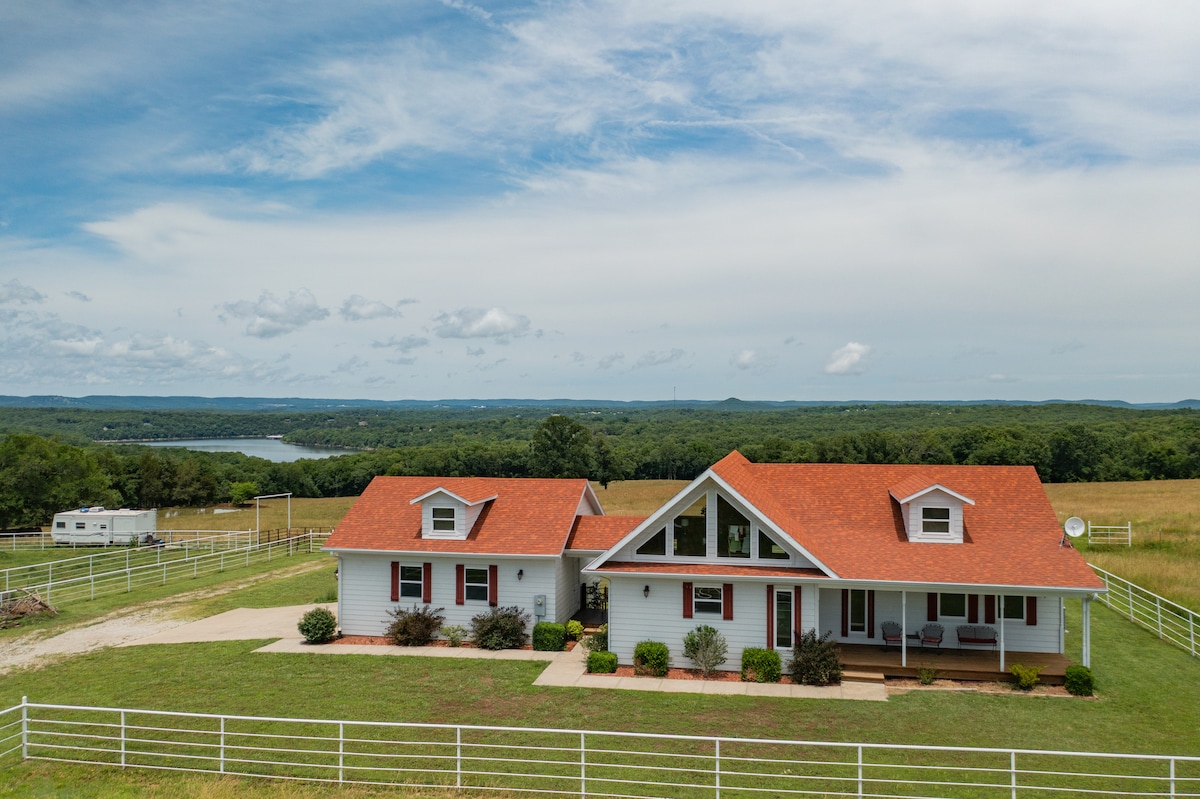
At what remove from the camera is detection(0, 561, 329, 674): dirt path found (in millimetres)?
22078

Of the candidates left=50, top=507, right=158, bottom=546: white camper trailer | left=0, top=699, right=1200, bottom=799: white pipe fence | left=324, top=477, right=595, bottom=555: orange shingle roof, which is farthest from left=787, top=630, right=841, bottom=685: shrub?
left=50, top=507, right=158, bottom=546: white camper trailer

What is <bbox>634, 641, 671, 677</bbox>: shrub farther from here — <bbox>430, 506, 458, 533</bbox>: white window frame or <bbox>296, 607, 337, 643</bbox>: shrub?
<bbox>296, 607, 337, 643</bbox>: shrub

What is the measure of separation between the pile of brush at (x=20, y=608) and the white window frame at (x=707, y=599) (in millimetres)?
21537

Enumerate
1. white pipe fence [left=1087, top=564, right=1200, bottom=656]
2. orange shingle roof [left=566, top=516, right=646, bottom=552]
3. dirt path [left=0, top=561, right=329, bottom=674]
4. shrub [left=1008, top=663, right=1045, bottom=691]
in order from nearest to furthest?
1. shrub [left=1008, top=663, right=1045, bottom=691]
2. dirt path [left=0, top=561, right=329, bottom=674]
3. white pipe fence [left=1087, top=564, right=1200, bottom=656]
4. orange shingle roof [left=566, top=516, right=646, bottom=552]

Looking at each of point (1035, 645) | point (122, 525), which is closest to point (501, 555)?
point (1035, 645)

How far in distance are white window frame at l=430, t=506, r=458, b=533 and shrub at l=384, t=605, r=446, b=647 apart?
92.7 inches

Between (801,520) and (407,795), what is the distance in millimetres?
13814

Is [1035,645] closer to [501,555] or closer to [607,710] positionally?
[607,710]

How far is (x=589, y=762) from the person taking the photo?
14.3 m

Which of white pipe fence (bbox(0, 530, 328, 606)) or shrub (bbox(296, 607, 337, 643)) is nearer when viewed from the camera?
shrub (bbox(296, 607, 337, 643))

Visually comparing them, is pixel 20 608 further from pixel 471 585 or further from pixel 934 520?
pixel 934 520

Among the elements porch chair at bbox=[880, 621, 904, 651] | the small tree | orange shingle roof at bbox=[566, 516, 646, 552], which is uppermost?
orange shingle roof at bbox=[566, 516, 646, 552]

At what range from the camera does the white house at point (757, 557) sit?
20359 millimetres

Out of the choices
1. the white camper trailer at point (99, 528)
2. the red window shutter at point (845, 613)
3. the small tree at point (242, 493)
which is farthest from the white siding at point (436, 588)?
the small tree at point (242, 493)
